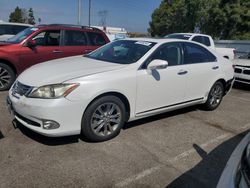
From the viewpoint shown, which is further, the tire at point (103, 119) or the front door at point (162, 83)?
the front door at point (162, 83)

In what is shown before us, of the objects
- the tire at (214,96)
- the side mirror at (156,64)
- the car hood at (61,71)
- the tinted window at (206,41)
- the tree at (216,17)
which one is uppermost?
the tree at (216,17)

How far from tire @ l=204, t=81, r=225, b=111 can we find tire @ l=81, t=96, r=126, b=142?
2465 mm

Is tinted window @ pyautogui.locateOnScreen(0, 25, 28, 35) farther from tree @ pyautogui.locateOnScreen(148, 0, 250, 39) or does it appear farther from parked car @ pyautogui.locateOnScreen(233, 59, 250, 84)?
tree @ pyautogui.locateOnScreen(148, 0, 250, 39)

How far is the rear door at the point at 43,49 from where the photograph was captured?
21.5ft

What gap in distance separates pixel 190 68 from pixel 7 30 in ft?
33.2

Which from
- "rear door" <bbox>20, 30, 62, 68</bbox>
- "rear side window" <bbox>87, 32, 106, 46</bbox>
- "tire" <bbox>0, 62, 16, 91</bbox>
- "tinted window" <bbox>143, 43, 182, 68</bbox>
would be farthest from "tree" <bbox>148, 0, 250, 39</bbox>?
"tire" <bbox>0, 62, 16, 91</bbox>

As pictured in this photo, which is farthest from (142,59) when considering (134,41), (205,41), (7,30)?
(7,30)

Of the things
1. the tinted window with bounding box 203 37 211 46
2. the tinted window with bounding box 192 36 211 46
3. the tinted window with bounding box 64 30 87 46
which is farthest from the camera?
the tinted window with bounding box 203 37 211 46

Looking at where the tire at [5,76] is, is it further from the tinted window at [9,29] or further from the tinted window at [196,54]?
the tinted window at [9,29]

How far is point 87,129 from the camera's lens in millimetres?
3666

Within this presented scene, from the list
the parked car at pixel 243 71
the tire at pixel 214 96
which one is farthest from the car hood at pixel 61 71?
the parked car at pixel 243 71

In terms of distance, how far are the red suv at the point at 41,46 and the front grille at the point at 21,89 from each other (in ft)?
9.21

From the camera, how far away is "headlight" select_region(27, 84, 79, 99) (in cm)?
341

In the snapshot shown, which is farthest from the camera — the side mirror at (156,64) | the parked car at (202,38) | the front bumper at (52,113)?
the parked car at (202,38)
